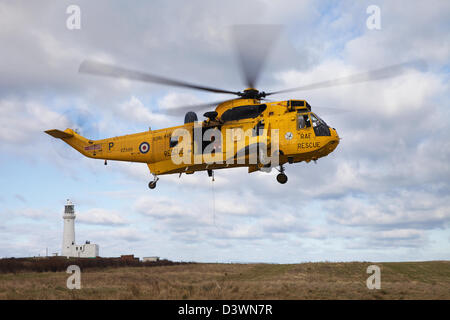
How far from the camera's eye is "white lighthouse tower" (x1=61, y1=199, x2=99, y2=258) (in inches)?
2997

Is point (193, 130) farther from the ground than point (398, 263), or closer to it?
farther from the ground

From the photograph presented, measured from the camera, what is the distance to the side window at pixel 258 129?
27250mm

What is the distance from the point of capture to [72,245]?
77125mm

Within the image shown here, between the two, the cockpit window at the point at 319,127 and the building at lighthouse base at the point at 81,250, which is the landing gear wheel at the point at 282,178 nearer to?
the cockpit window at the point at 319,127

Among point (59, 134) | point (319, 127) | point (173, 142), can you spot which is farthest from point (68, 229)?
point (319, 127)

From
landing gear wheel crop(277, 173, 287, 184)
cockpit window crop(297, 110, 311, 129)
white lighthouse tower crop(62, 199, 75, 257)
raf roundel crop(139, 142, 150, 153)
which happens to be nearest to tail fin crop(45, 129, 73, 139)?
raf roundel crop(139, 142, 150, 153)

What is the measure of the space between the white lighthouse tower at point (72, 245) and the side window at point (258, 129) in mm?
57679

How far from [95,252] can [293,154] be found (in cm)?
5961

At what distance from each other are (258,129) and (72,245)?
60.6 metres
